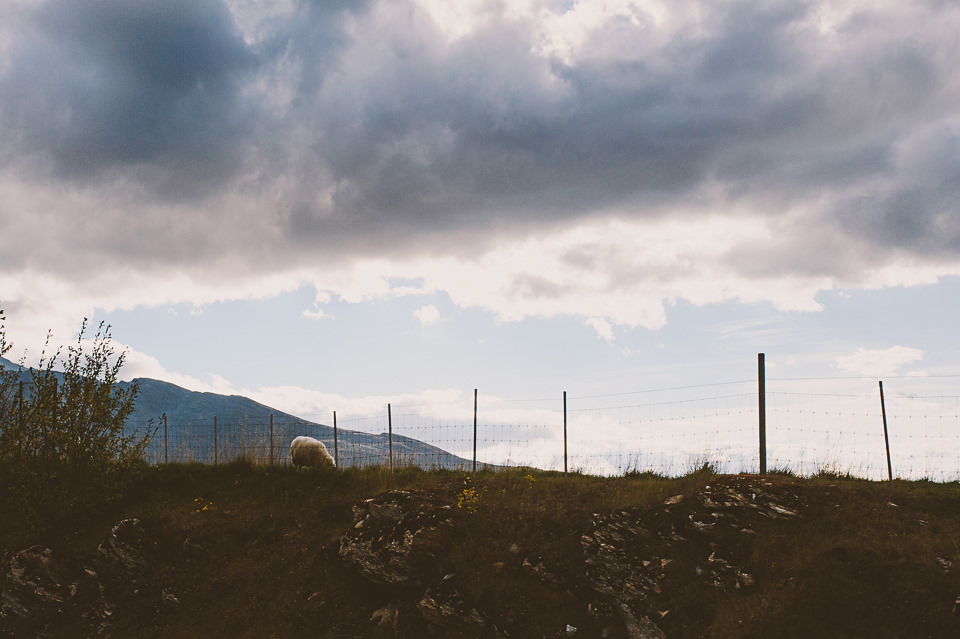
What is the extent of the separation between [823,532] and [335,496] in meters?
15.7

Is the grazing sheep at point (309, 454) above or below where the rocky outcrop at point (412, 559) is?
above

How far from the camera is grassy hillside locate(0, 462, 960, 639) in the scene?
1388cm

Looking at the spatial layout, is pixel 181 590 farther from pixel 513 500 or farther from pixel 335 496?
pixel 513 500

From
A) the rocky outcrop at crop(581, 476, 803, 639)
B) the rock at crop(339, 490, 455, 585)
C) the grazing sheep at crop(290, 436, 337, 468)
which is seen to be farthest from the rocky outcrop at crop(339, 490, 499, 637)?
the grazing sheep at crop(290, 436, 337, 468)

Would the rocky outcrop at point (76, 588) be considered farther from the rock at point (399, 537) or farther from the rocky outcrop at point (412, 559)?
the rocky outcrop at point (412, 559)

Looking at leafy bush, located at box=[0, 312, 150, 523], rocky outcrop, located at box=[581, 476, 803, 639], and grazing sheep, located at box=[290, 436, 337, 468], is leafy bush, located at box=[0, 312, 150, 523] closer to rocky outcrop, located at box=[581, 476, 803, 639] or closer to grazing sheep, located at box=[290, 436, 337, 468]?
grazing sheep, located at box=[290, 436, 337, 468]

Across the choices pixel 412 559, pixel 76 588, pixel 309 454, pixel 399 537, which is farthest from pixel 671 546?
pixel 76 588

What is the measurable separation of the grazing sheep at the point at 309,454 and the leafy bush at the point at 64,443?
5.74 metres

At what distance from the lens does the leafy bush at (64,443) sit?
21.0m

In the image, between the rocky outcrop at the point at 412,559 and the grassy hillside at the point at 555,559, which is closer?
the grassy hillside at the point at 555,559

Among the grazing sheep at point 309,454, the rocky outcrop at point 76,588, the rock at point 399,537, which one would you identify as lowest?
the rocky outcrop at point 76,588

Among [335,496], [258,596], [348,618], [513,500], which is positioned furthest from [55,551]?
[513,500]

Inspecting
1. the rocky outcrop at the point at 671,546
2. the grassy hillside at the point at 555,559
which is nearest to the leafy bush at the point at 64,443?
the grassy hillside at the point at 555,559

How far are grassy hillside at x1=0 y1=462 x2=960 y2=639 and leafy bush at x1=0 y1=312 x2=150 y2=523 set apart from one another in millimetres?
944
